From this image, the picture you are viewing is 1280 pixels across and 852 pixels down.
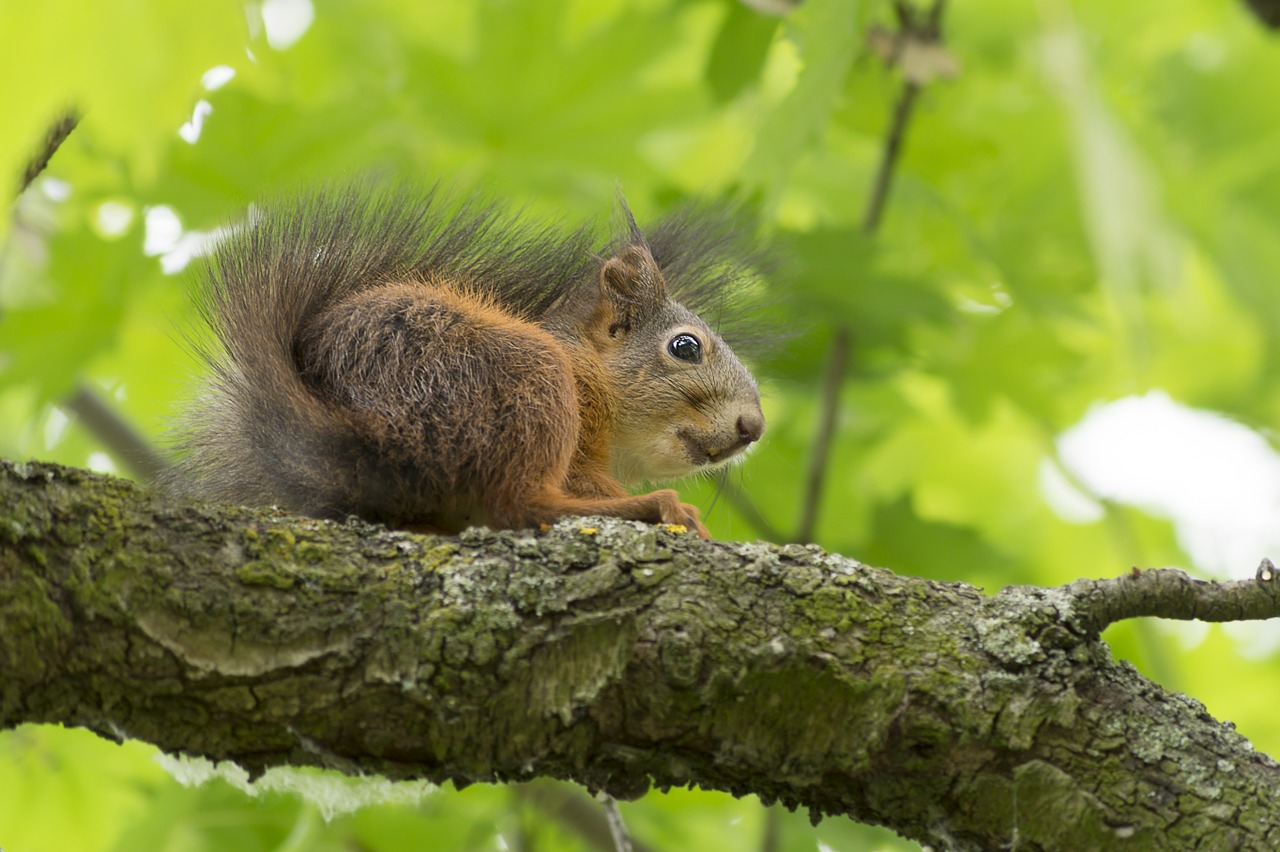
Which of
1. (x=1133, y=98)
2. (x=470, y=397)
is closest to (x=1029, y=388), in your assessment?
(x=1133, y=98)

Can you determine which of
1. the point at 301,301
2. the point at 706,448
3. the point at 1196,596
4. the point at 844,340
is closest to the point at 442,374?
the point at 301,301

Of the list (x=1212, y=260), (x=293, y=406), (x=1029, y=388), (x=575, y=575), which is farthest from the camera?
(x=1212, y=260)

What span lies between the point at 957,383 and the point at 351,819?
2.45 metres

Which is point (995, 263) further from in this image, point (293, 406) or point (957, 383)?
point (293, 406)

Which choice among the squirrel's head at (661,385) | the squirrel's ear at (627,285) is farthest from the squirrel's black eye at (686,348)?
the squirrel's ear at (627,285)

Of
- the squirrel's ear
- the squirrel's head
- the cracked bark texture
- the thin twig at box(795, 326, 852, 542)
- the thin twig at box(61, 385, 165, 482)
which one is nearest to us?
the cracked bark texture

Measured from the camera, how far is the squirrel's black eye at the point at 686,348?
327cm

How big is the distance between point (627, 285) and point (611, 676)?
1558 mm

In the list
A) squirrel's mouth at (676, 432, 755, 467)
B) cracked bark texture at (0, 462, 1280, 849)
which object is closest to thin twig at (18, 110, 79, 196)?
cracked bark texture at (0, 462, 1280, 849)

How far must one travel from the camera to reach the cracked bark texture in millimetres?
1823

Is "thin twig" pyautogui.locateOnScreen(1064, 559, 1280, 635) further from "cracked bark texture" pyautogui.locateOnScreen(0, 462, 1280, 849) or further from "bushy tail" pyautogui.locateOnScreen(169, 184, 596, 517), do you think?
"bushy tail" pyautogui.locateOnScreen(169, 184, 596, 517)

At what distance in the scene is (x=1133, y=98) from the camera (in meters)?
4.94

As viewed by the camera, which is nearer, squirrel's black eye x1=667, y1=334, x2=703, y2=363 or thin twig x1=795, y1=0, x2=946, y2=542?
squirrel's black eye x1=667, y1=334, x2=703, y2=363

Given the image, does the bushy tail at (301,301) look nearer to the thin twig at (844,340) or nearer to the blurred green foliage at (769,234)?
the blurred green foliage at (769,234)
